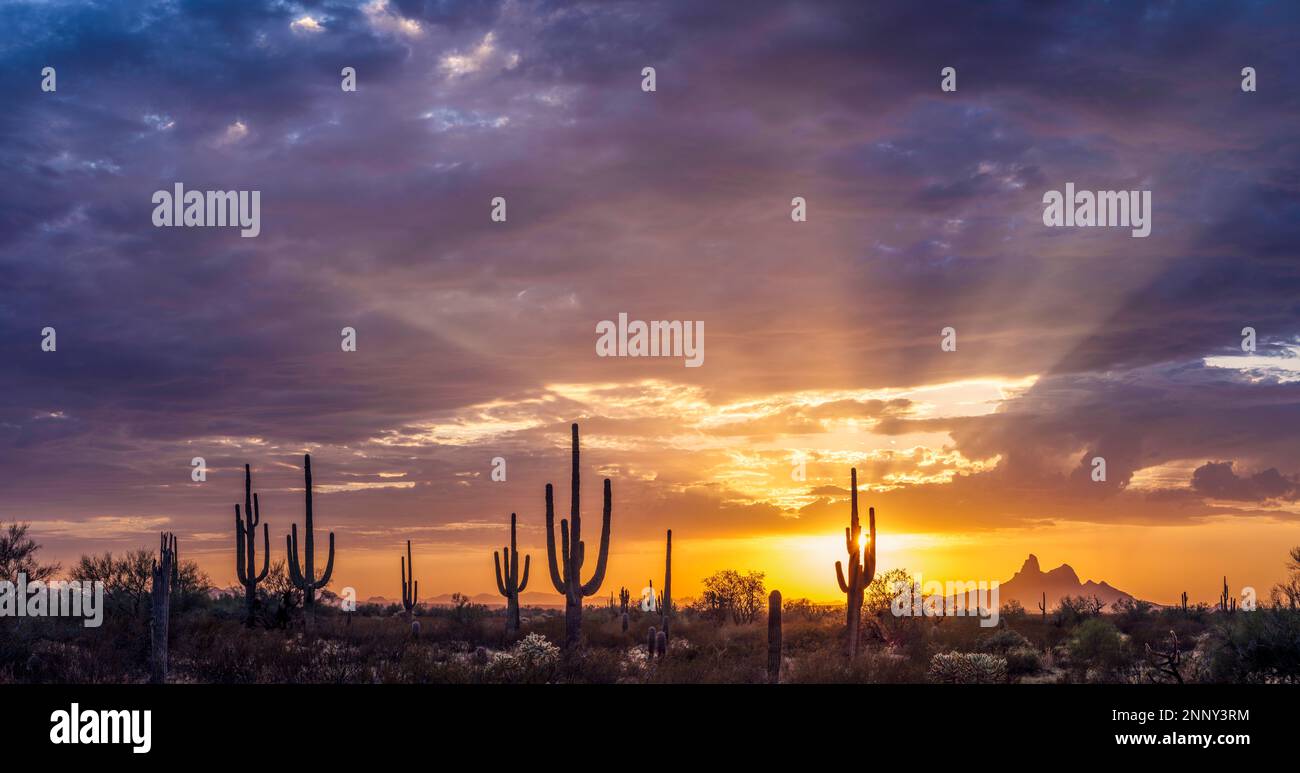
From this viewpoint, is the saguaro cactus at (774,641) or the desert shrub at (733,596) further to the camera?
the desert shrub at (733,596)

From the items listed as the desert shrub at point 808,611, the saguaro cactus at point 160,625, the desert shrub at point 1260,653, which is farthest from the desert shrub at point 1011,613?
the saguaro cactus at point 160,625

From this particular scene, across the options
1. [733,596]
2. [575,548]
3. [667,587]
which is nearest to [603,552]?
[575,548]

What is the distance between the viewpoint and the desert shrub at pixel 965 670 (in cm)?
2664

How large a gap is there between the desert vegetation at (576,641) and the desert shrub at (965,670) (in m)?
0.05

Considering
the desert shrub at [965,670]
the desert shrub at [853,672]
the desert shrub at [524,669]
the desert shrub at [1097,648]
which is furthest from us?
the desert shrub at [1097,648]

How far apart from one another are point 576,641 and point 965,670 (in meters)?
10.8

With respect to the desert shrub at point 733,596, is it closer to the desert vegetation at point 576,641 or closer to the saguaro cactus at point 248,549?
the desert vegetation at point 576,641

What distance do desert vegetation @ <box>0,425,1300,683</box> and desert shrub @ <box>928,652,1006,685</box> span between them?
0.05 m

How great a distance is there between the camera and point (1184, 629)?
4438 centimetres
